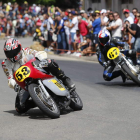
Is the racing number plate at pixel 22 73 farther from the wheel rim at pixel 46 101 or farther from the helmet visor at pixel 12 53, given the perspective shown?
the helmet visor at pixel 12 53

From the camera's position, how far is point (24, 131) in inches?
231

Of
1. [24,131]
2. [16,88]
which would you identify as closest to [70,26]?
[16,88]

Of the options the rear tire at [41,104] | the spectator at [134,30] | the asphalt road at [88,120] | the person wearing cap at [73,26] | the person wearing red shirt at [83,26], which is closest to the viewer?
the asphalt road at [88,120]

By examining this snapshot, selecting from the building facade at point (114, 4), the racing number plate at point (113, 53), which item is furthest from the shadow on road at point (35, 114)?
the building facade at point (114, 4)

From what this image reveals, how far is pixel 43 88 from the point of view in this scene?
667 centimetres

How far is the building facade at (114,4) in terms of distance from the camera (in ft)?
66.2

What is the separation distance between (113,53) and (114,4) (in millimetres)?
11995

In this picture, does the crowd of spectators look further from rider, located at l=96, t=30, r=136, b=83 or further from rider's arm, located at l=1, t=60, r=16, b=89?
rider's arm, located at l=1, t=60, r=16, b=89

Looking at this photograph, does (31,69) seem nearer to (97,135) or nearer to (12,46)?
(12,46)

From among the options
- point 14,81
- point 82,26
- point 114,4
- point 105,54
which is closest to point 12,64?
point 14,81

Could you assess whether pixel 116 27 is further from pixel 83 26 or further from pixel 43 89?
pixel 43 89

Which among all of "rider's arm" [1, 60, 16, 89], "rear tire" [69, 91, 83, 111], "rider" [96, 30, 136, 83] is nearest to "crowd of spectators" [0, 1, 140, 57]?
"rider" [96, 30, 136, 83]

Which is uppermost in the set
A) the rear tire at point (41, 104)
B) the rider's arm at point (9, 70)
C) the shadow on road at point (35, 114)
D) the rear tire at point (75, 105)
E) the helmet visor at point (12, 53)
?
the helmet visor at point (12, 53)

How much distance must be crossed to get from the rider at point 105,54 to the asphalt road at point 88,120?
0.44m
